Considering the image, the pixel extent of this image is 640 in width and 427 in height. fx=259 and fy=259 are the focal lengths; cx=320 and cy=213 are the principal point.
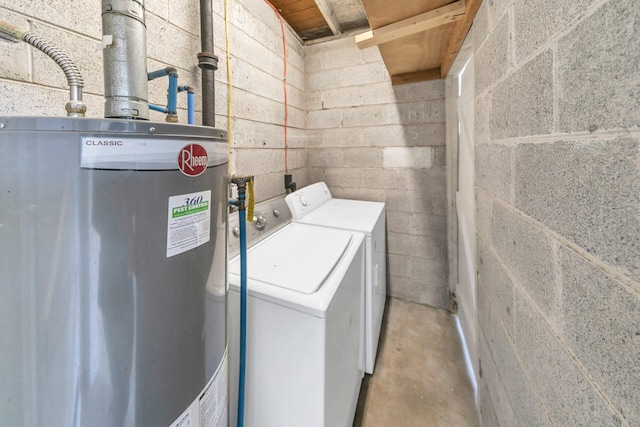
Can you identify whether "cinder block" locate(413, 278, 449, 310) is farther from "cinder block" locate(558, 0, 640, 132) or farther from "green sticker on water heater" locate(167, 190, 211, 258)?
"green sticker on water heater" locate(167, 190, 211, 258)

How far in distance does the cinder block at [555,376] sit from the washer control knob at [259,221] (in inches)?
52.9

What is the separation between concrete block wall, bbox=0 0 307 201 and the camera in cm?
77

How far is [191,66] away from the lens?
1.28 m

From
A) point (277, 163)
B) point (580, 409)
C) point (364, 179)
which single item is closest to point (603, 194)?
point (580, 409)

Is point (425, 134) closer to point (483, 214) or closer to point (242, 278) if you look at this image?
point (483, 214)

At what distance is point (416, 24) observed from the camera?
135 centimetres

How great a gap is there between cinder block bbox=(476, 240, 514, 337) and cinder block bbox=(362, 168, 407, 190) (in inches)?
45.1

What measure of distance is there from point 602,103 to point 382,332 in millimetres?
2006

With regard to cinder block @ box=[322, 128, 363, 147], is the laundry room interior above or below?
below

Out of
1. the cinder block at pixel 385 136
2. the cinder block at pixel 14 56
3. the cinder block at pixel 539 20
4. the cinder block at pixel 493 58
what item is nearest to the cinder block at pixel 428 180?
the cinder block at pixel 385 136

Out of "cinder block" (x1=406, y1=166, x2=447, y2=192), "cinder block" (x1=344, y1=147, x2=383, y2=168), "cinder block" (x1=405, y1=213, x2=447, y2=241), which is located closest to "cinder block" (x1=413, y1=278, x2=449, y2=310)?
"cinder block" (x1=405, y1=213, x2=447, y2=241)

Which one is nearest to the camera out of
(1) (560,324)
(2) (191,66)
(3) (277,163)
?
(1) (560,324)

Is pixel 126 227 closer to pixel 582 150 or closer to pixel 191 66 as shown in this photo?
pixel 582 150

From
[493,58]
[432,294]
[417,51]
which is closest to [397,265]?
[432,294]
